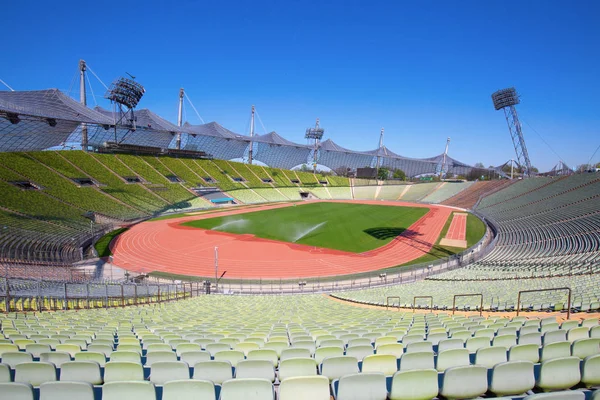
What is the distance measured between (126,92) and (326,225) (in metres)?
40.8

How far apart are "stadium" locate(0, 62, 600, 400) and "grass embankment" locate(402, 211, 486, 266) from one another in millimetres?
340

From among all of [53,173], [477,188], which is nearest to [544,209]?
[477,188]

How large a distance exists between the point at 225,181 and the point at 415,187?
181 feet

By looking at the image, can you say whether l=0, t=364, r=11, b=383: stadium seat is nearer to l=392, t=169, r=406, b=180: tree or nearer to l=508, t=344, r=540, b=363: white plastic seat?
l=508, t=344, r=540, b=363: white plastic seat

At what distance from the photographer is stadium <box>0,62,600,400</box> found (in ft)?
12.6

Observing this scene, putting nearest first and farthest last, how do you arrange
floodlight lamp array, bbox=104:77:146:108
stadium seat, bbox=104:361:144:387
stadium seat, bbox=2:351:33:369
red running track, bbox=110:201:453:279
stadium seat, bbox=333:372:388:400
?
stadium seat, bbox=333:372:388:400 → stadium seat, bbox=104:361:144:387 → stadium seat, bbox=2:351:33:369 → red running track, bbox=110:201:453:279 → floodlight lamp array, bbox=104:77:146:108

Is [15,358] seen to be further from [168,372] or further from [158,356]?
[168,372]

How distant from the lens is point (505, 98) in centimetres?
7162

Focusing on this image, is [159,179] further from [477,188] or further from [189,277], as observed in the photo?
[477,188]

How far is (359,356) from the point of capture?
5027mm

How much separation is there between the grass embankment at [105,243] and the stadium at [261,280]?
10.7 inches

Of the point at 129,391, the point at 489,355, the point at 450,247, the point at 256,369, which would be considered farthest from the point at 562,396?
the point at 450,247


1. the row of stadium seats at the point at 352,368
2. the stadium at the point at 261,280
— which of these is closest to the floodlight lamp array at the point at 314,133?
the stadium at the point at 261,280

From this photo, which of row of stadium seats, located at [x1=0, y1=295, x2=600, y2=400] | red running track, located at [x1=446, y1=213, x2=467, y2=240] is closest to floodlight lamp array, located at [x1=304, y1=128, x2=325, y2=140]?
red running track, located at [x1=446, y1=213, x2=467, y2=240]
